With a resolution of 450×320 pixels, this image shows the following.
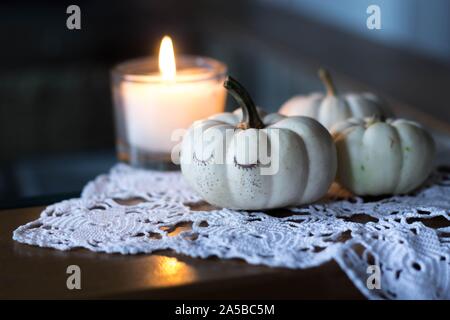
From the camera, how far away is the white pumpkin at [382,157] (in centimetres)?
62

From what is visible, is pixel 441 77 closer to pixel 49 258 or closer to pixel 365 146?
pixel 365 146

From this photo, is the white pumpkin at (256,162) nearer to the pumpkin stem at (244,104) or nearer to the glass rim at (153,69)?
the pumpkin stem at (244,104)

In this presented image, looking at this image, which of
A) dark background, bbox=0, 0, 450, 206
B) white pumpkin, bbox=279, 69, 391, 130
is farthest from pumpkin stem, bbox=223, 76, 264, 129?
dark background, bbox=0, 0, 450, 206

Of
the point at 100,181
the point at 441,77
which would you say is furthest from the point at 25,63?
the point at 100,181

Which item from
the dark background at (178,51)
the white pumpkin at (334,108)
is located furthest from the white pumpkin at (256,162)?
the dark background at (178,51)

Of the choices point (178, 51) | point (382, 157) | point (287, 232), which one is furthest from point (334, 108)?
point (178, 51)

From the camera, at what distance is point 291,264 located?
48cm

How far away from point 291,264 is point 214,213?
4.8 inches

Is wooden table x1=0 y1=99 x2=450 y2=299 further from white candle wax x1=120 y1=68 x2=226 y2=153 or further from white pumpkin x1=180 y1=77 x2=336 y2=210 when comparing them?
white candle wax x1=120 y1=68 x2=226 y2=153

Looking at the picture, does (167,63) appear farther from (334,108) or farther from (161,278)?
(161,278)

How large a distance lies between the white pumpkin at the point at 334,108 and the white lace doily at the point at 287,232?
0.10 metres

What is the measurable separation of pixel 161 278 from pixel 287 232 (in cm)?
11

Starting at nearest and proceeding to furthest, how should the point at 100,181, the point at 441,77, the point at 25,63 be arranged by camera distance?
the point at 100,181 → the point at 441,77 → the point at 25,63

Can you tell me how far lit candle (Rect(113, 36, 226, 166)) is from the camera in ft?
2.45
